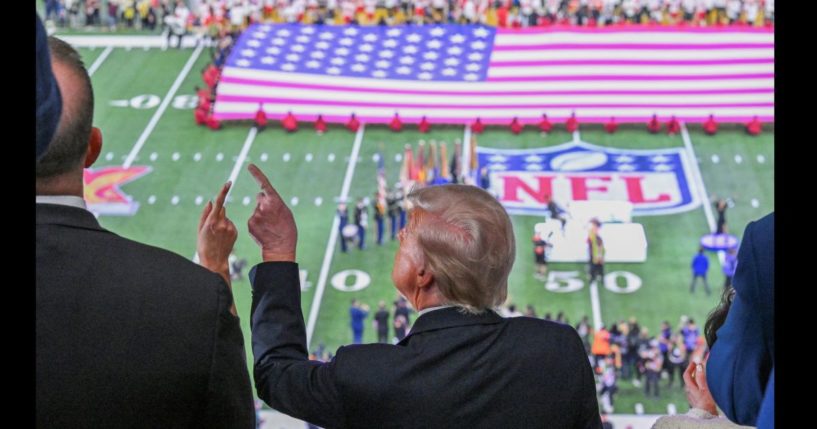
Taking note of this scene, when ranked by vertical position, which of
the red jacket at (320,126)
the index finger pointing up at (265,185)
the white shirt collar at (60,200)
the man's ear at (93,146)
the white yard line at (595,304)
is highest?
the man's ear at (93,146)

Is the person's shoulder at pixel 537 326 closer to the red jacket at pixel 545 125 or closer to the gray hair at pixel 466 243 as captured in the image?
the gray hair at pixel 466 243

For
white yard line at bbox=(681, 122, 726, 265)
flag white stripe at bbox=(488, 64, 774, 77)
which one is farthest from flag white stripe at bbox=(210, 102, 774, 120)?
flag white stripe at bbox=(488, 64, 774, 77)

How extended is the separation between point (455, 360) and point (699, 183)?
849 inches

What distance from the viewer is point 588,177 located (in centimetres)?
2362

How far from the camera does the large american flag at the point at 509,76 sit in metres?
Answer: 26.5

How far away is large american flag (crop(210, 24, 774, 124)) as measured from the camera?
26.5 m

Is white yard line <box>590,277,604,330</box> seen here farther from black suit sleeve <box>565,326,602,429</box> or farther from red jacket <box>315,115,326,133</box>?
black suit sleeve <box>565,326,602,429</box>

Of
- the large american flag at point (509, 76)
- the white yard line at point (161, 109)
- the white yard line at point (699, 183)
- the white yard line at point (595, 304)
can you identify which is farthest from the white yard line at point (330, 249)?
the white yard line at point (699, 183)

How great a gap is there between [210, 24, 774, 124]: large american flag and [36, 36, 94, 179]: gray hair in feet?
78.9

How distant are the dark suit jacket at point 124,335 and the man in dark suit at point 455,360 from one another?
1.27 feet

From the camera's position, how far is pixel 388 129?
26234 mm

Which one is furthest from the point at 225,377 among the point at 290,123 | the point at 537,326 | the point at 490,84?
the point at 490,84

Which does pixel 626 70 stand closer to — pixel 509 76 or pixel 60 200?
pixel 509 76
